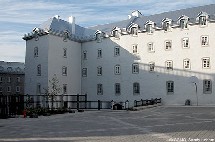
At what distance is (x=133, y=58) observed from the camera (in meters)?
48.9

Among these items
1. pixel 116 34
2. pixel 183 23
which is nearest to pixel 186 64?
pixel 183 23

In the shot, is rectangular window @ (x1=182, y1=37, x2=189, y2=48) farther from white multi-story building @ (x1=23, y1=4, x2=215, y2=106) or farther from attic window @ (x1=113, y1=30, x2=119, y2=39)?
attic window @ (x1=113, y1=30, x2=119, y2=39)

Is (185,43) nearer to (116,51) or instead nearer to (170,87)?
(170,87)

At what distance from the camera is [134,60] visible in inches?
1919

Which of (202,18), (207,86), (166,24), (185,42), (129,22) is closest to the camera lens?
(207,86)

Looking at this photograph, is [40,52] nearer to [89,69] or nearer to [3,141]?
[89,69]

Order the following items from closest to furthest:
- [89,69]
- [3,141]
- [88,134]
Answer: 1. [3,141]
2. [88,134]
3. [89,69]

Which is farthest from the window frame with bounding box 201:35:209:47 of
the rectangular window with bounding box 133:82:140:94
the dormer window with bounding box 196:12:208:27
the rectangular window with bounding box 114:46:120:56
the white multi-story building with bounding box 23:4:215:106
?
the rectangular window with bounding box 114:46:120:56

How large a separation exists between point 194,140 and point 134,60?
37.1 metres

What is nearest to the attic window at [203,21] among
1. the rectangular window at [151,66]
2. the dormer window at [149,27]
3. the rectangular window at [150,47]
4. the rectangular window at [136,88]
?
A: the dormer window at [149,27]

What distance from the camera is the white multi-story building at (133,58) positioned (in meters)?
43.1

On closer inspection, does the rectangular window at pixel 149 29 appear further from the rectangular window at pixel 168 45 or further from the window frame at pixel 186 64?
the window frame at pixel 186 64

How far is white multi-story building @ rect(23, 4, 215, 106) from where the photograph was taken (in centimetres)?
4309

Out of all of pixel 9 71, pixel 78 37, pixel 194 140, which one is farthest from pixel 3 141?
pixel 9 71
